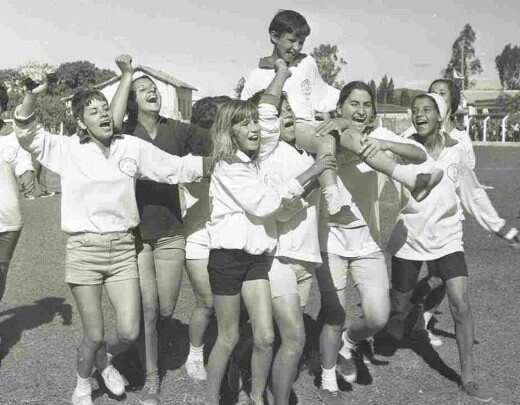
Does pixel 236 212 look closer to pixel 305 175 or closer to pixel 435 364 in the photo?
pixel 305 175

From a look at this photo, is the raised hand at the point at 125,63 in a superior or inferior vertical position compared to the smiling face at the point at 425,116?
superior

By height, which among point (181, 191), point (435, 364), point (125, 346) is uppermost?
point (181, 191)

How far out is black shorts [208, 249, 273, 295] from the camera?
4.11 m

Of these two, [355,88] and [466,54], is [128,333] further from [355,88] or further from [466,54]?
[466,54]

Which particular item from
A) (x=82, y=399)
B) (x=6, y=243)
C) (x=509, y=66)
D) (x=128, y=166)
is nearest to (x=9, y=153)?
(x=6, y=243)

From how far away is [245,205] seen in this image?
398 cm

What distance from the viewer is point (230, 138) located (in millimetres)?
4133

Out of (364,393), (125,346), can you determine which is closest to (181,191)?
(125,346)

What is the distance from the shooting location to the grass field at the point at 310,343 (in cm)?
490

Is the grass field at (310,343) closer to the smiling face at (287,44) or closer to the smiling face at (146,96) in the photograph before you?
the smiling face at (146,96)

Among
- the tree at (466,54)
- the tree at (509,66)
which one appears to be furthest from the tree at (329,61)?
the tree at (509,66)

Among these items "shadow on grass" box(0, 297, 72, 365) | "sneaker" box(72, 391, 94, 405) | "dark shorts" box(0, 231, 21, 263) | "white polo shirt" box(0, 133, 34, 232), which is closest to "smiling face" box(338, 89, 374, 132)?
"sneaker" box(72, 391, 94, 405)

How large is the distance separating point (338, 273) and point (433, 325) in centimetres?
199

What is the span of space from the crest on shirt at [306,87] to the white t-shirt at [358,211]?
2.12ft
